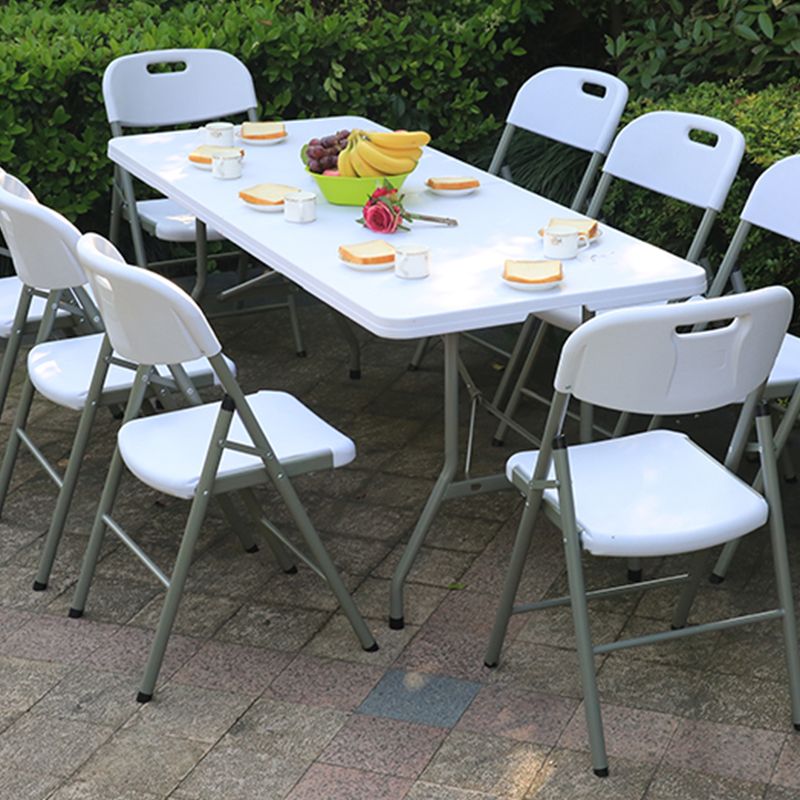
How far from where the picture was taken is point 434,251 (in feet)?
12.3

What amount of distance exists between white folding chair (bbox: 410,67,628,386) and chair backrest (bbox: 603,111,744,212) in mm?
225

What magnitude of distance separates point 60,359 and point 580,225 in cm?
145

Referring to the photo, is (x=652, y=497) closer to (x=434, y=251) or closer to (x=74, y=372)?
(x=434, y=251)

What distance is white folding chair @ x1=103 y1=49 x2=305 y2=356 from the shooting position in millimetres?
5270

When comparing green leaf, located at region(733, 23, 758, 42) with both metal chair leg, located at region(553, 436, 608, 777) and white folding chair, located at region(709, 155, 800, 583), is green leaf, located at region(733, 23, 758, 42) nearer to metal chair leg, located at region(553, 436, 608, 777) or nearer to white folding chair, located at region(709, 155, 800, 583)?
white folding chair, located at region(709, 155, 800, 583)

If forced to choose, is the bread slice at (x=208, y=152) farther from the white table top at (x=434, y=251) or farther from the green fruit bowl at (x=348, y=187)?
the green fruit bowl at (x=348, y=187)

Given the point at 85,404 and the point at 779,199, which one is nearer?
the point at 85,404

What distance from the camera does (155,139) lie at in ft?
16.3

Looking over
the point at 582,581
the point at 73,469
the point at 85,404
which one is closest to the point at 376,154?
the point at 85,404

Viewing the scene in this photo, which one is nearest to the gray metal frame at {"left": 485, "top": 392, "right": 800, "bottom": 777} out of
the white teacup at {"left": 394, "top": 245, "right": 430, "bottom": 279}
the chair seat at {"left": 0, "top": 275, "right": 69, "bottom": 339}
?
the white teacup at {"left": 394, "top": 245, "right": 430, "bottom": 279}

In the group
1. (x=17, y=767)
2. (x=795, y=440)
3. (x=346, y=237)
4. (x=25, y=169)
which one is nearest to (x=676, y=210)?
(x=795, y=440)

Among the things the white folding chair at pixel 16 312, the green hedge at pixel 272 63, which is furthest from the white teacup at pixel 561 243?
the green hedge at pixel 272 63

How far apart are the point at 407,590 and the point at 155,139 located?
196 cm

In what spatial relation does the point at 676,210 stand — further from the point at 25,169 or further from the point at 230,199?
the point at 25,169
